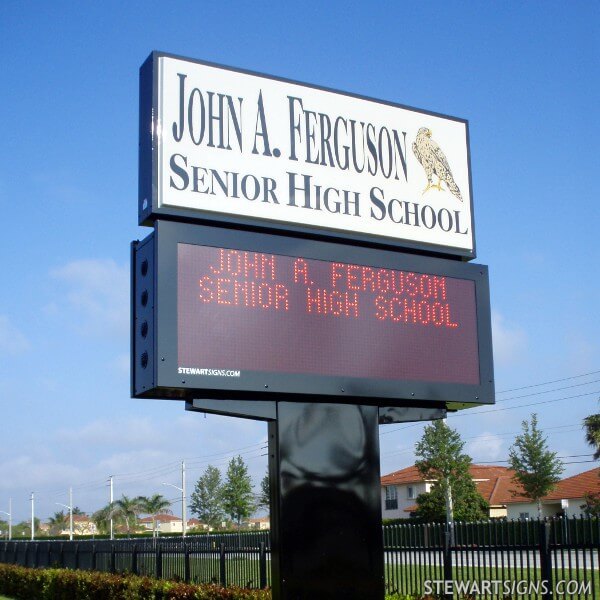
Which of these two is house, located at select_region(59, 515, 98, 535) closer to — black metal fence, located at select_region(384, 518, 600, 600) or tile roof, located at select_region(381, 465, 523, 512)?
tile roof, located at select_region(381, 465, 523, 512)

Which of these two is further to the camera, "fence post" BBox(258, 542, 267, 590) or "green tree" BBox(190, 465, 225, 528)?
"green tree" BBox(190, 465, 225, 528)

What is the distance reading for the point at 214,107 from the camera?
30.8 feet

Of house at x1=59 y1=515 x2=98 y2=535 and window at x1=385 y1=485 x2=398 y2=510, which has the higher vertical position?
window at x1=385 y1=485 x2=398 y2=510

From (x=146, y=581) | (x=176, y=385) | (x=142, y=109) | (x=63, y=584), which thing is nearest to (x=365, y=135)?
(x=142, y=109)

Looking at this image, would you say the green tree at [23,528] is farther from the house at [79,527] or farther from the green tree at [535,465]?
the green tree at [535,465]

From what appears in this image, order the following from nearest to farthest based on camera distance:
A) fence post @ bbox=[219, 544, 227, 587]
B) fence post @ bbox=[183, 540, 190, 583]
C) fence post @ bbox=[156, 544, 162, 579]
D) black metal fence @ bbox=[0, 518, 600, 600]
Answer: black metal fence @ bbox=[0, 518, 600, 600], fence post @ bbox=[219, 544, 227, 587], fence post @ bbox=[183, 540, 190, 583], fence post @ bbox=[156, 544, 162, 579]

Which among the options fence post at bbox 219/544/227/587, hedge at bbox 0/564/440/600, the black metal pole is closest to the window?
hedge at bbox 0/564/440/600

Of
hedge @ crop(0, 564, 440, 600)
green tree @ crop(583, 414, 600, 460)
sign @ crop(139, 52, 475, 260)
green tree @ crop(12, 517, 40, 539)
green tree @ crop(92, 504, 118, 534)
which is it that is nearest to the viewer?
sign @ crop(139, 52, 475, 260)

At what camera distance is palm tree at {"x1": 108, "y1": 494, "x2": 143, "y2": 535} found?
333ft

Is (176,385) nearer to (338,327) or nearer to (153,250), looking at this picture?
(153,250)

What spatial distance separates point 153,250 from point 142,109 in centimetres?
169

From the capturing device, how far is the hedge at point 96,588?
1501 centimetres

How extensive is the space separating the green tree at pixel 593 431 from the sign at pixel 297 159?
120 feet

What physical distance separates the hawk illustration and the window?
2628 inches
